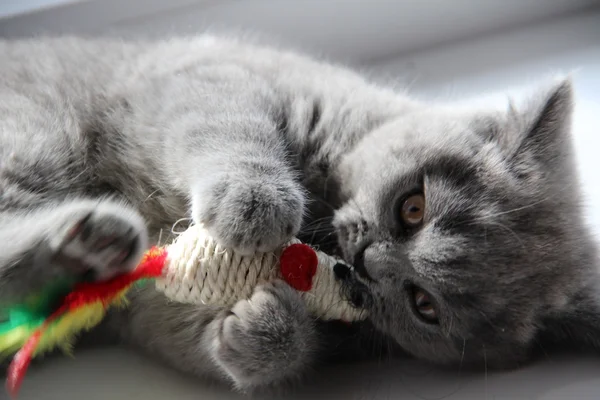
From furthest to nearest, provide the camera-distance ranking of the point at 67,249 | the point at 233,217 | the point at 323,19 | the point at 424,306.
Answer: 1. the point at 323,19
2. the point at 424,306
3. the point at 233,217
4. the point at 67,249

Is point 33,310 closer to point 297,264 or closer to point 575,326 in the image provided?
point 297,264

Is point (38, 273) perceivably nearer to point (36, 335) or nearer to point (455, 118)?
point (36, 335)

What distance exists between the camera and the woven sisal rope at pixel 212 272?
41.8 inches

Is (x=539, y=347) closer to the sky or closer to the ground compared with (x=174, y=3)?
closer to the ground

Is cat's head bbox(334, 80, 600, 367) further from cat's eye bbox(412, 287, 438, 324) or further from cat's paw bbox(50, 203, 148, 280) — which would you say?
cat's paw bbox(50, 203, 148, 280)

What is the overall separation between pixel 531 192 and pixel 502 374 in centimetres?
37

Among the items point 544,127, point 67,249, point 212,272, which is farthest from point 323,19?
point 67,249

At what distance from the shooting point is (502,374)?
122 cm

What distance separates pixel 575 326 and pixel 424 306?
31 cm

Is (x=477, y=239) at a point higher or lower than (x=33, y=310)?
higher

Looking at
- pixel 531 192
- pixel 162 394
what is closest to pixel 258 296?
pixel 162 394

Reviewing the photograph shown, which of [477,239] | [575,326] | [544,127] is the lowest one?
[575,326]

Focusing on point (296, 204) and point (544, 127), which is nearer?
point (296, 204)

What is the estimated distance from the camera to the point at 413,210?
1.22 meters
